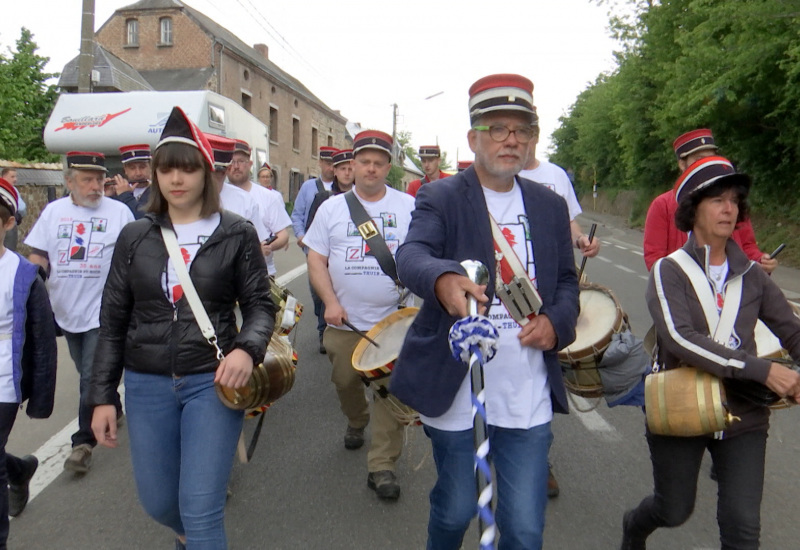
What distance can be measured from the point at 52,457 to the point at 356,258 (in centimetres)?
244

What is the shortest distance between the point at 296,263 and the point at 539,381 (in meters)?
14.2

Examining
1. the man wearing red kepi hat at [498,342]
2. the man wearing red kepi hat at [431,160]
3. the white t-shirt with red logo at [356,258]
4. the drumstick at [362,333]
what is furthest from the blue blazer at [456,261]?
the man wearing red kepi hat at [431,160]

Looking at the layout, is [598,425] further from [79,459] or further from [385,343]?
[79,459]

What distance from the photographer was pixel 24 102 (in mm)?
30859

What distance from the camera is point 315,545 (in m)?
3.50

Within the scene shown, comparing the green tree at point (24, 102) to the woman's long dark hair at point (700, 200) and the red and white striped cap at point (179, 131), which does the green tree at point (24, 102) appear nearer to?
the red and white striped cap at point (179, 131)

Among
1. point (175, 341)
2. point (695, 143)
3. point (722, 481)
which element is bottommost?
point (722, 481)

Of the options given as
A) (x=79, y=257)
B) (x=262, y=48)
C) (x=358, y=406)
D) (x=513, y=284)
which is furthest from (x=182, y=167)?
(x=262, y=48)

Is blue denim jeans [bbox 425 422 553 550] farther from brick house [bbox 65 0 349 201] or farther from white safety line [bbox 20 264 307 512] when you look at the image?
brick house [bbox 65 0 349 201]

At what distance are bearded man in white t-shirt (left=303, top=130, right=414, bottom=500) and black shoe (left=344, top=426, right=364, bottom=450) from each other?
26 cm

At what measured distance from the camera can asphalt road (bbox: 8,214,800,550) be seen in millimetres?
3568

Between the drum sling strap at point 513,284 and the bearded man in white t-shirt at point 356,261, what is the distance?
6.59 feet

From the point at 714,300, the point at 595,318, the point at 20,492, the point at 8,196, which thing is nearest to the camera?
the point at 714,300

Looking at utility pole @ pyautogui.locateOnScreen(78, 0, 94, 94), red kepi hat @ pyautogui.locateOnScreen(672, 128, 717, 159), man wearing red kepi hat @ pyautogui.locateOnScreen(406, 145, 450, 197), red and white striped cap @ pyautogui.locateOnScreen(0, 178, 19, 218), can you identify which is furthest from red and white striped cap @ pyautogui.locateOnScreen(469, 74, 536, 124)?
utility pole @ pyautogui.locateOnScreen(78, 0, 94, 94)
